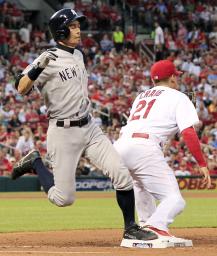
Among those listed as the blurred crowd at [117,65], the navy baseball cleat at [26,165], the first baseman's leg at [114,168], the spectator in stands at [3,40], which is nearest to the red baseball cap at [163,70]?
the first baseman's leg at [114,168]

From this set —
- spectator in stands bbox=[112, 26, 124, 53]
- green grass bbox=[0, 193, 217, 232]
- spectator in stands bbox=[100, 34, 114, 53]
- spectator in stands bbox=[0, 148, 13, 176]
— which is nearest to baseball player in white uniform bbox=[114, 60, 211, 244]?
green grass bbox=[0, 193, 217, 232]

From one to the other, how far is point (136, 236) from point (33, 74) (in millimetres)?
1927

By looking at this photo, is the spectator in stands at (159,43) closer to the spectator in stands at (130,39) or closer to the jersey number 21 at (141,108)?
the spectator in stands at (130,39)

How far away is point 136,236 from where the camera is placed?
8750mm

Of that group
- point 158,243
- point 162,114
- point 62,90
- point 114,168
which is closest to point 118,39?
point 162,114

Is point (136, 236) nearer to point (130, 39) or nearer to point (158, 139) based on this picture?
point (158, 139)

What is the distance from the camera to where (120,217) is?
14.4 meters

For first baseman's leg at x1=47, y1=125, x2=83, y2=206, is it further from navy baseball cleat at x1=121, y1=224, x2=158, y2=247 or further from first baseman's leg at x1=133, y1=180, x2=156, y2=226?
first baseman's leg at x1=133, y1=180, x2=156, y2=226

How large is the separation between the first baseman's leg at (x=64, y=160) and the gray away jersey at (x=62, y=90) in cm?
17

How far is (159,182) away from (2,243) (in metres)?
1.98

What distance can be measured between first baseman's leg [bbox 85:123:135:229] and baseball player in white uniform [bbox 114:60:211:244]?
22 cm

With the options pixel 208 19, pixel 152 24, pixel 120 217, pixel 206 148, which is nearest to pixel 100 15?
pixel 152 24

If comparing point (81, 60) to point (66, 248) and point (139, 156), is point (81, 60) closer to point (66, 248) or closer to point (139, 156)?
point (139, 156)

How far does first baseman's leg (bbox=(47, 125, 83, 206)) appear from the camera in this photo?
871 centimetres
